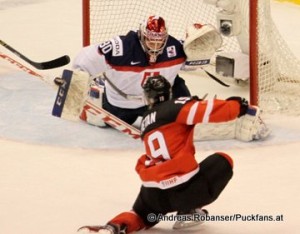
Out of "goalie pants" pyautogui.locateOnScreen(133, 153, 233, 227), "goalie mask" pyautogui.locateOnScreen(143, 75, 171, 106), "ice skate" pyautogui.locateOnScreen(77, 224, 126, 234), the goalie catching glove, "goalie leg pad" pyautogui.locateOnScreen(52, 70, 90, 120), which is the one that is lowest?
"goalie leg pad" pyautogui.locateOnScreen(52, 70, 90, 120)

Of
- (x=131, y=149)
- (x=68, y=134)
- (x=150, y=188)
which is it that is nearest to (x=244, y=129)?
(x=131, y=149)

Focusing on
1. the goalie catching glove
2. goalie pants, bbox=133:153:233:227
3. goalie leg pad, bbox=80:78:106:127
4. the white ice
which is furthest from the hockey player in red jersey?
goalie leg pad, bbox=80:78:106:127

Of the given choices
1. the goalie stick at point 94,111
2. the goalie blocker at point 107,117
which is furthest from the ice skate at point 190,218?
the goalie stick at point 94,111

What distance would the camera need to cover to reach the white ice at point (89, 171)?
3.96m

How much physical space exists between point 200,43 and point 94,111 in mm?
651

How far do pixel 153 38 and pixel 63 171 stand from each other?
75 cm

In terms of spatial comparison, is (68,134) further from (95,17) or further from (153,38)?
(95,17)

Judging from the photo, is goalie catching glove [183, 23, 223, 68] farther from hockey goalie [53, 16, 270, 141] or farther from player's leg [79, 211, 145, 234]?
player's leg [79, 211, 145, 234]

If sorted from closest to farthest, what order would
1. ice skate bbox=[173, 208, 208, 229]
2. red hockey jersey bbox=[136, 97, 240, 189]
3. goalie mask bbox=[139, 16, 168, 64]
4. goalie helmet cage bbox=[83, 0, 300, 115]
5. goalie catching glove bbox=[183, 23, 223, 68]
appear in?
red hockey jersey bbox=[136, 97, 240, 189], ice skate bbox=[173, 208, 208, 229], goalie mask bbox=[139, 16, 168, 64], goalie catching glove bbox=[183, 23, 223, 68], goalie helmet cage bbox=[83, 0, 300, 115]

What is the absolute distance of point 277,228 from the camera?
383cm

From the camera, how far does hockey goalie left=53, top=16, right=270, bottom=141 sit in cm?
470

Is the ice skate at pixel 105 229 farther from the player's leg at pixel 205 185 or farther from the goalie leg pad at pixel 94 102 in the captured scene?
the goalie leg pad at pixel 94 102

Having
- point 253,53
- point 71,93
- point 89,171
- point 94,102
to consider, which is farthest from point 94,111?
point 253,53

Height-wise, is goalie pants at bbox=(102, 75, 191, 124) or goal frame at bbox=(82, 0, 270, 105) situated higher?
goal frame at bbox=(82, 0, 270, 105)
